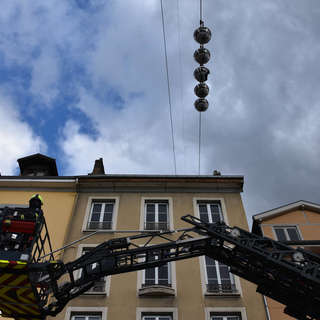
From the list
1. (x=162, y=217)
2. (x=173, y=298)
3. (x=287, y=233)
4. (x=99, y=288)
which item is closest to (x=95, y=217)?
(x=162, y=217)

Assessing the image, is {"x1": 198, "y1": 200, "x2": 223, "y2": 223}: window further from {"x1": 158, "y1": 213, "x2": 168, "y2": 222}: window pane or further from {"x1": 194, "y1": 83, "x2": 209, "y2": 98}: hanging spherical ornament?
{"x1": 194, "y1": 83, "x2": 209, "y2": 98}: hanging spherical ornament

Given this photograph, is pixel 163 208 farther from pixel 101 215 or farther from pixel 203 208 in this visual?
pixel 101 215

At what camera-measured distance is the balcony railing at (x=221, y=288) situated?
551 inches

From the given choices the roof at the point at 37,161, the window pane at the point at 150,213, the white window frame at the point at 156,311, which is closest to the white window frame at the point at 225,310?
the white window frame at the point at 156,311

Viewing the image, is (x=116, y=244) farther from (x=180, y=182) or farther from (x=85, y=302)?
(x=180, y=182)

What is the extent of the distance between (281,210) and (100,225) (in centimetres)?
916

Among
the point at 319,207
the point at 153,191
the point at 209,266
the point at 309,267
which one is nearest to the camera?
the point at 309,267

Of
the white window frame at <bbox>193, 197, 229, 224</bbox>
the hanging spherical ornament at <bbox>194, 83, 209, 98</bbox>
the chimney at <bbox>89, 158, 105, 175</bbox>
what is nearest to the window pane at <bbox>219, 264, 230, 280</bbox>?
the white window frame at <bbox>193, 197, 229, 224</bbox>

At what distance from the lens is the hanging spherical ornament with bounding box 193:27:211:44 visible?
1207 centimetres

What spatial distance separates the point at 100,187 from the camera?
18875 mm

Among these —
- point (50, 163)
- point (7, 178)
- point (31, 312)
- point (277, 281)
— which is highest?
point (50, 163)

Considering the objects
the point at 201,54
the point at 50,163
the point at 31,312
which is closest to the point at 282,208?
the point at 201,54

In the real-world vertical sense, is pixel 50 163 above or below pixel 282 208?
above

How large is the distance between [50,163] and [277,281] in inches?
639
